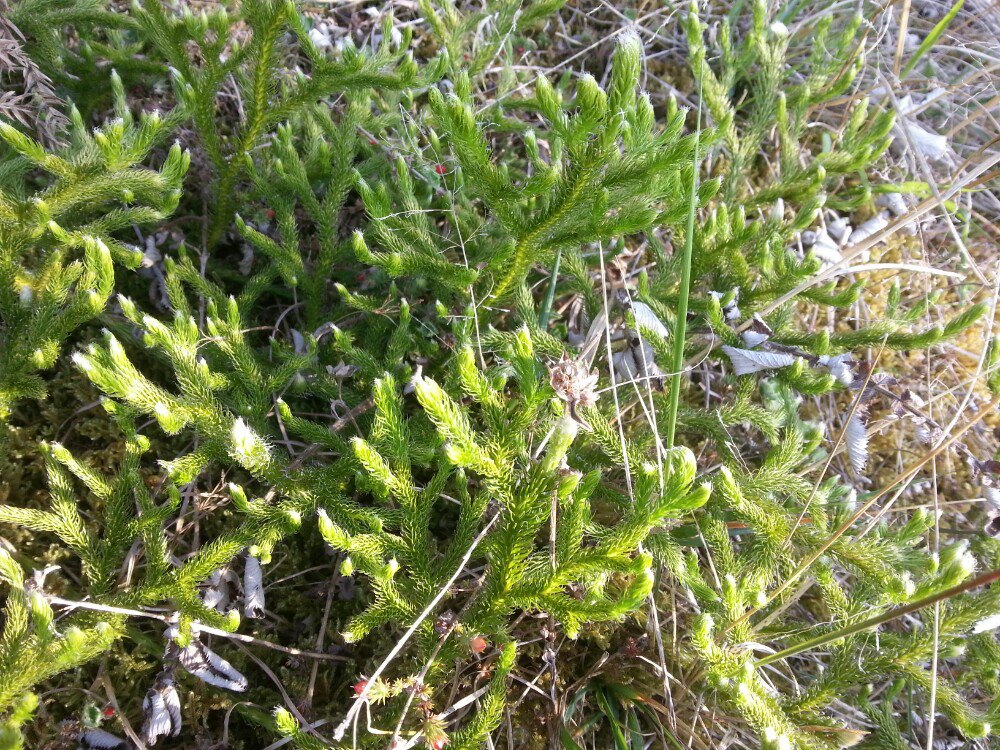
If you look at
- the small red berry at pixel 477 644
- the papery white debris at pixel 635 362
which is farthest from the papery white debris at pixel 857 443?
the small red berry at pixel 477 644

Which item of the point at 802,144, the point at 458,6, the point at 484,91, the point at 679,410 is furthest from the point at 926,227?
the point at 458,6

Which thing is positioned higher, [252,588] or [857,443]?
[252,588]

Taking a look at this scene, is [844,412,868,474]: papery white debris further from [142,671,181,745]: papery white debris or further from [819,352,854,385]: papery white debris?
[142,671,181,745]: papery white debris

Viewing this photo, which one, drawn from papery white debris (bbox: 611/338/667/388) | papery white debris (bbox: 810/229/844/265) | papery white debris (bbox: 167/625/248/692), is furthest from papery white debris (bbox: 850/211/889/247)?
papery white debris (bbox: 167/625/248/692)

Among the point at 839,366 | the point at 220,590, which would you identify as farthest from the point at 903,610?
the point at 220,590

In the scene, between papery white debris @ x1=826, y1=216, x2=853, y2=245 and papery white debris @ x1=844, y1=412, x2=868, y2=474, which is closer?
papery white debris @ x1=844, y1=412, x2=868, y2=474

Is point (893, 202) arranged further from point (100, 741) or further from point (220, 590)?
point (100, 741)

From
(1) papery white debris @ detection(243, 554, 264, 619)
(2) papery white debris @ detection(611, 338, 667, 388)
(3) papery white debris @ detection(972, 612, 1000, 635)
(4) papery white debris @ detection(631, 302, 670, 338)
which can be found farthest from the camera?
(2) papery white debris @ detection(611, 338, 667, 388)
